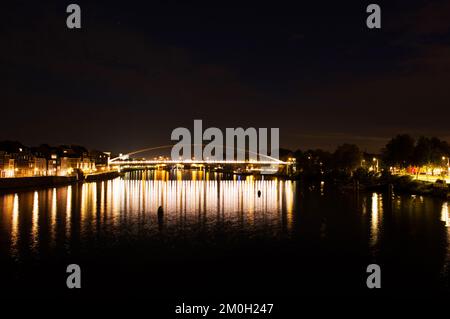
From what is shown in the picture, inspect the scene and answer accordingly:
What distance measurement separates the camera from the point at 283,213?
121 feet

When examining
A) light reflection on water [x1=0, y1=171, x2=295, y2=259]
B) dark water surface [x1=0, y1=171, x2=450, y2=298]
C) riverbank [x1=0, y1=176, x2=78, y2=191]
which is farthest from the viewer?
riverbank [x1=0, y1=176, x2=78, y2=191]

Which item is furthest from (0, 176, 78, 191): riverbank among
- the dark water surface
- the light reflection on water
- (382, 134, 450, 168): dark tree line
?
(382, 134, 450, 168): dark tree line

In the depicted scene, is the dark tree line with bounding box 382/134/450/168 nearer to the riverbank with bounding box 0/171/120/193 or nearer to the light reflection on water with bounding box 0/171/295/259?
the light reflection on water with bounding box 0/171/295/259

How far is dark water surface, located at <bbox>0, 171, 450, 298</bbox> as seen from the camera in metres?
15.6

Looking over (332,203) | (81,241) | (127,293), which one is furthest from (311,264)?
(332,203)

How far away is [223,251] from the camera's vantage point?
68.9 ft

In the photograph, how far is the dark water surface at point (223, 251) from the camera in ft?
51.2

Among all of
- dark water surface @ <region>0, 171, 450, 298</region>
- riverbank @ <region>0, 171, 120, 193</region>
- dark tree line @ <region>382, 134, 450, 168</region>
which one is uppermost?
A: dark tree line @ <region>382, 134, 450, 168</region>

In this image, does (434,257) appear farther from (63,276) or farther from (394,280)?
(63,276)

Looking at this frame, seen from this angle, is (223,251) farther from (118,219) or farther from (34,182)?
(34,182)

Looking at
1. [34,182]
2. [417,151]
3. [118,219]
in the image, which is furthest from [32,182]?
[417,151]

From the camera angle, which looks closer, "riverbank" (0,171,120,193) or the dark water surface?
the dark water surface

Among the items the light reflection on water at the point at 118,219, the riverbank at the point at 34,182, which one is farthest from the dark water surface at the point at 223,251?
the riverbank at the point at 34,182
